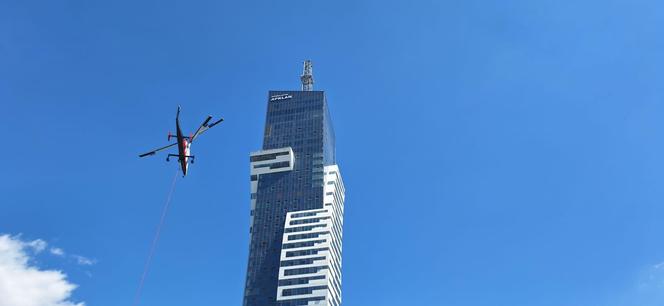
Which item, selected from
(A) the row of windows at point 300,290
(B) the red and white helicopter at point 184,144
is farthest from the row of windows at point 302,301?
(B) the red and white helicopter at point 184,144

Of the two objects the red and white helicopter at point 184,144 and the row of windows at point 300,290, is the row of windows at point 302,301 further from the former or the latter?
the red and white helicopter at point 184,144

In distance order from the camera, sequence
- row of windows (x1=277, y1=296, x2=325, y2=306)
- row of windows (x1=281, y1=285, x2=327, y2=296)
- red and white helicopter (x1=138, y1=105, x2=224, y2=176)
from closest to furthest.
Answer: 1. red and white helicopter (x1=138, y1=105, x2=224, y2=176)
2. row of windows (x1=277, y1=296, x2=325, y2=306)
3. row of windows (x1=281, y1=285, x2=327, y2=296)

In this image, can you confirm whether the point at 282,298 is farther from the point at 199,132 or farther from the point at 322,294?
the point at 199,132

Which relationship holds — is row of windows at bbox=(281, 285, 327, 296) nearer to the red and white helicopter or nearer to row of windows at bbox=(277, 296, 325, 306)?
row of windows at bbox=(277, 296, 325, 306)

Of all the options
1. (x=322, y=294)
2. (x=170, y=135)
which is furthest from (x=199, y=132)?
(x=322, y=294)

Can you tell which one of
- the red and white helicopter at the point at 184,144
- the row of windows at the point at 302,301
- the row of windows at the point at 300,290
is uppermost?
the row of windows at the point at 300,290

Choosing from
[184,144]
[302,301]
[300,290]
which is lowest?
[184,144]

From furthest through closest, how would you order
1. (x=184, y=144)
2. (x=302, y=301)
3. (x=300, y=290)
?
1. (x=300, y=290)
2. (x=302, y=301)
3. (x=184, y=144)

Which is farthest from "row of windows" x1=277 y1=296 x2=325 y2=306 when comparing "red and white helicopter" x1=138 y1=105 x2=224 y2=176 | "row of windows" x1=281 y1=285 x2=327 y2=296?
"red and white helicopter" x1=138 y1=105 x2=224 y2=176

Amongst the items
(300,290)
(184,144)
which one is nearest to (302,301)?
(300,290)

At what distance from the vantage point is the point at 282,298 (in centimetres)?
19788

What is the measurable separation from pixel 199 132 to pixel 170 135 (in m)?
4.41

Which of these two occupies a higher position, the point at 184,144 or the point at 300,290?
the point at 300,290

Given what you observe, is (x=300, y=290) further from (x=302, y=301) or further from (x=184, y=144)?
(x=184, y=144)
